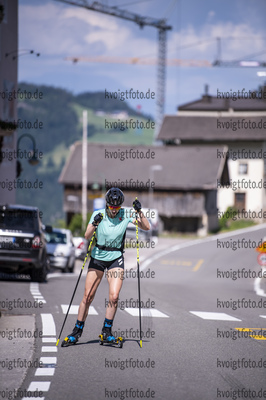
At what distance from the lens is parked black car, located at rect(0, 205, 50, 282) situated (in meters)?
20.6

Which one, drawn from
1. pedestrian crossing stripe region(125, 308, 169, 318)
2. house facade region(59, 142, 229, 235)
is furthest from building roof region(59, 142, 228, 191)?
pedestrian crossing stripe region(125, 308, 169, 318)

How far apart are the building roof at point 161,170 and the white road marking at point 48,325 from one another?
231 feet

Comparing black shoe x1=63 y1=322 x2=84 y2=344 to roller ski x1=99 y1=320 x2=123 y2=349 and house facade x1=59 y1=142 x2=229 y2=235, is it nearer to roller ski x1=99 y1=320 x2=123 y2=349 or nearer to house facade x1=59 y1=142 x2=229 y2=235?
Result: roller ski x1=99 y1=320 x2=123 y2=349

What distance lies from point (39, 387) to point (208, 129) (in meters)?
94.8

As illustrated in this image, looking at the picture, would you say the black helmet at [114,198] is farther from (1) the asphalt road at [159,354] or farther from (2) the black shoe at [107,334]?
(1) the asphalt road at [159,354]

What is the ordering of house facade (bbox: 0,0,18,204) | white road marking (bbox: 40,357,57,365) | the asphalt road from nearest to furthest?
1. the asphalt road
2. white road marking (bbox: 40,357,57,365)
3. house facade (bbox: 0,0,18,204)

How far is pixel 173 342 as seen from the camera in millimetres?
10203

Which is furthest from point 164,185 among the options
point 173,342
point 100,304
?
point 173,342

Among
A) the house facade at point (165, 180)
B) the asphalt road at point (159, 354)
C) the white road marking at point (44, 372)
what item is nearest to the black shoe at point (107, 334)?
the asphalt road at point (159, 354)

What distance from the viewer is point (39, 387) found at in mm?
7148

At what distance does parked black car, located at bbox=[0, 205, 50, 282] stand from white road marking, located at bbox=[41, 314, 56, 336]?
311 inches

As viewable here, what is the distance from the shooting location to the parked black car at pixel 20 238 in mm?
20641

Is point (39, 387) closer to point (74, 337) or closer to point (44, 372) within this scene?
point (44, 372)

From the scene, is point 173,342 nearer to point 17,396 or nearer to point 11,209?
point 17,396
